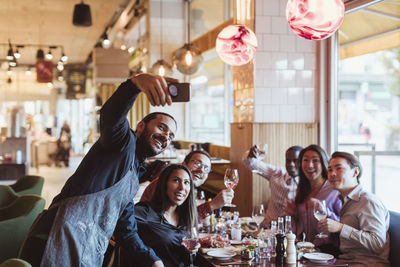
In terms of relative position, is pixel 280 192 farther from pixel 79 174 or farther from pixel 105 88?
pixel 105 88

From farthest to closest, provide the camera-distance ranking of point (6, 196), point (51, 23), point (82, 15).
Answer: point (51, 23) → point (82, 15) → point (6, 196)

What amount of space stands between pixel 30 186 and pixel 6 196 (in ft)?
1.66

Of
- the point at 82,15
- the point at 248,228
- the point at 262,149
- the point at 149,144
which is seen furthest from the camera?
the point at 82,15

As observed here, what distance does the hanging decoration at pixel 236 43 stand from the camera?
14.6 feet

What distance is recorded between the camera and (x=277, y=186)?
4824mm

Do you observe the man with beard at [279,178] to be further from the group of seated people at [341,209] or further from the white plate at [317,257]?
the white plate at [317,257]

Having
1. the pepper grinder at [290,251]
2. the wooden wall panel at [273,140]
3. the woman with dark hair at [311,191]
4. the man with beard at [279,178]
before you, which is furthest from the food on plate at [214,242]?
the wooden wall panel at [273,140]

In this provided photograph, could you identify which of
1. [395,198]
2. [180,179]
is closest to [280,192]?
[395,198]

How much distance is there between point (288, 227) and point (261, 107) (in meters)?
2.75

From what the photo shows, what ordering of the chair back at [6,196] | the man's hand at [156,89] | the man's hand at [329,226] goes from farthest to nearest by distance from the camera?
the chair back at [6,196] → the man's hand at [329,226] → the man's hand at [156,89]

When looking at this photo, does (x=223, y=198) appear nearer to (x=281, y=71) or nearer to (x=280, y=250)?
(x=280, y=250)

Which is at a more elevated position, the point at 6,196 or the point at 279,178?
the point at 279,178

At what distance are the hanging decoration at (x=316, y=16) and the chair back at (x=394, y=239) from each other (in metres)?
1.47

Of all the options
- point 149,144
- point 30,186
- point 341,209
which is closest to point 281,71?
point 341,209
